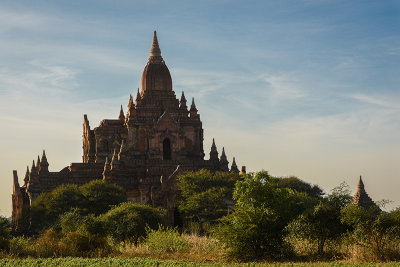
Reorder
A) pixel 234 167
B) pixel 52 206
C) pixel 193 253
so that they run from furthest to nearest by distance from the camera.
Result: pixel 234 167 < pixel 52 206 < pixel 193 253

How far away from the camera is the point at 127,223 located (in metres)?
37.3

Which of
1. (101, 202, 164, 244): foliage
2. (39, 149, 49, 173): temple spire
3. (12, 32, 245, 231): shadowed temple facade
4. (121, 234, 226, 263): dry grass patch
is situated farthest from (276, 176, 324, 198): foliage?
(121, 234, 226, 263): dry grass patch

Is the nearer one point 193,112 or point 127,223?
point 127,223

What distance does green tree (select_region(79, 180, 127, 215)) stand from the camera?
49156 millimetres

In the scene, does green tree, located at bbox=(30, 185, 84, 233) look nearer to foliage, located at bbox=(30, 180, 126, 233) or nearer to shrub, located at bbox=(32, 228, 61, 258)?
foliage, located at bbox=(30, 180, 126, 233)

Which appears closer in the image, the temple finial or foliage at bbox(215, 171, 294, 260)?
foliage at bbox(215, 171, 294, 260)

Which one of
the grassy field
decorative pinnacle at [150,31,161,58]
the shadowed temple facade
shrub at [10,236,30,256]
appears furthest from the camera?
decorative pinnacle at [150,31,161,58]

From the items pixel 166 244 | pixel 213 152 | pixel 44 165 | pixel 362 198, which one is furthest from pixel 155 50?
pixel 166 244

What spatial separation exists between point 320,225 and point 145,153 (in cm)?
3314

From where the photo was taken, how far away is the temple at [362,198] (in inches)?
2026

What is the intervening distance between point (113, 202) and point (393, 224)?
25.4 metres

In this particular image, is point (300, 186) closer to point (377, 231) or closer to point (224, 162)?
point (224, 162)

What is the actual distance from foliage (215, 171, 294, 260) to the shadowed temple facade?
22100 mm

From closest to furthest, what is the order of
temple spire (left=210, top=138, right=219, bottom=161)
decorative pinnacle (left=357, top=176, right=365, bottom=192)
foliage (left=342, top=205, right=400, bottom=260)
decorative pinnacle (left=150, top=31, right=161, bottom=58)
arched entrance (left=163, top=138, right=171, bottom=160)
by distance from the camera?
foliage (left=342, top=205, right=400, bottom=260), decorative pinnacle (left=357, top=176, right=365, bottom=192), temple spire (left=210, top=138, right=219, bottom=161), arched entrance (left=163, top=138, right=171, bottom=160), decorative pinnacle (left=150, top=31, right=161, bottom=58)
